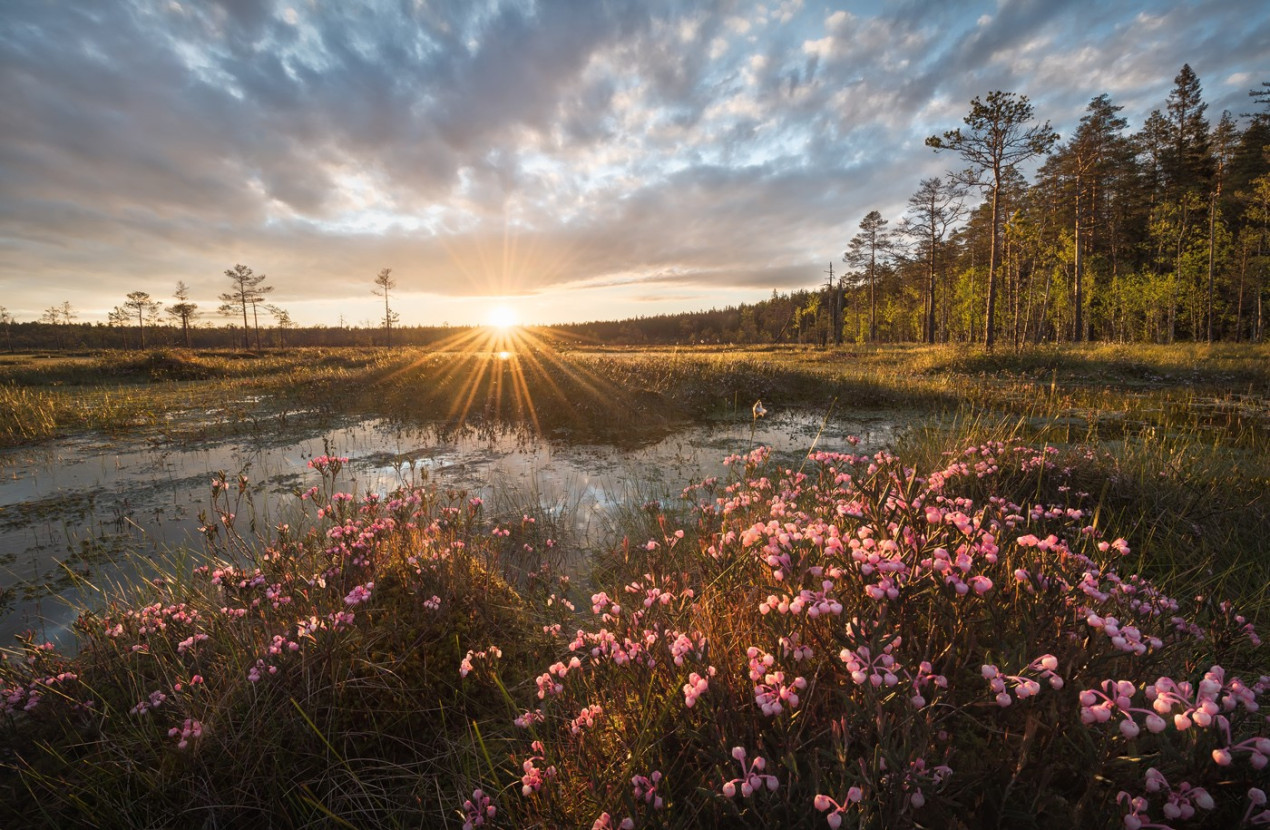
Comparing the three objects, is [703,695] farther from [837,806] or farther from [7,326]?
[7,326]

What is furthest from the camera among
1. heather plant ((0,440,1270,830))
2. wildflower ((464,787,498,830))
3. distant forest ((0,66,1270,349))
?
distant forest ((0,66,1270,349))

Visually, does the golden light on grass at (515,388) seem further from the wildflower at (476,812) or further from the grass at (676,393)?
the wildflower at (476,812)

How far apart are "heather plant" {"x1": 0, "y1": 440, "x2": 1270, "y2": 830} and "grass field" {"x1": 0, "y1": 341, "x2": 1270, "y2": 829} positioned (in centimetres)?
2

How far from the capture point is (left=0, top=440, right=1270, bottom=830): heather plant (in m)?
1.27

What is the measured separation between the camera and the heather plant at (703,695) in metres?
1.27

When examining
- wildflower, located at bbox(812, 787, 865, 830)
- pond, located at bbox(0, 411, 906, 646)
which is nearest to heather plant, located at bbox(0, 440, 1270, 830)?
wildflower, located at bbox(812, 787, 865, 830)

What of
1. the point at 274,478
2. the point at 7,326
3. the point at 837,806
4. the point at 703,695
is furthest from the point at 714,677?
Answer: the point at 7,326

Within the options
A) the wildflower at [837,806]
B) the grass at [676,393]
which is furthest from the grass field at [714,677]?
the grass at [676,393]

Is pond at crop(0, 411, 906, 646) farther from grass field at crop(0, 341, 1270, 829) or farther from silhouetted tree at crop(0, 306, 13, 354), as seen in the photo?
silhouetted tree at crop(0, 306, 13, 354)

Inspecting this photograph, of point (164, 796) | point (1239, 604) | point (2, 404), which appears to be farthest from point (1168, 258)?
point (2, 404)

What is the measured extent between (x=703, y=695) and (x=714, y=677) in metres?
0.08

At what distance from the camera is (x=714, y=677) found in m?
1.72

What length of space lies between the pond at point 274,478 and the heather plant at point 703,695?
163 centimetres

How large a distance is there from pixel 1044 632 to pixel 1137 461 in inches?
222
